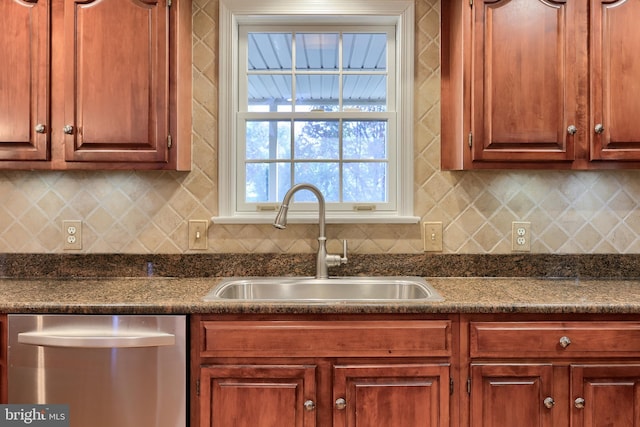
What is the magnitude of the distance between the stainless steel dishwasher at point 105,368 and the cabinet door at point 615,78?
174 centimetres

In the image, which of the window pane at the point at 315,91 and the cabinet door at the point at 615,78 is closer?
the cabinet door at the point at 615,78

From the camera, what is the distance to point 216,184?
2.09m

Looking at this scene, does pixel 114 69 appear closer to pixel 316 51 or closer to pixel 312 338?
pixel 316 51

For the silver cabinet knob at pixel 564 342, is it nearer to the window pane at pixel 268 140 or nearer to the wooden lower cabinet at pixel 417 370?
the wooden lower cabinet at pixel 417 370

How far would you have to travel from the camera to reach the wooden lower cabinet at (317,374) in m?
1.51

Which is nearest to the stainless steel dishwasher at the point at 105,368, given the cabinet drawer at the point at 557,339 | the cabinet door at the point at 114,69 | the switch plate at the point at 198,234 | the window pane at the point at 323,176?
the switch plate at the point at 198,234

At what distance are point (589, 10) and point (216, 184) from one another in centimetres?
171

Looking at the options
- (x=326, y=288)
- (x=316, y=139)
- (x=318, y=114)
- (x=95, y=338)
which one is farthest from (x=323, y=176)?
(x=95, y=338)

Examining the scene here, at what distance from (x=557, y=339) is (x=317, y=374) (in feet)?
2.69

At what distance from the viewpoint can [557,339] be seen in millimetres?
1521

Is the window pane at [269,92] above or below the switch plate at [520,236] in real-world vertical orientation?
above

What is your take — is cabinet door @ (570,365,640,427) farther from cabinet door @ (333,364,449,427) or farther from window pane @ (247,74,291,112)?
window pane @ (247,74,291,112)

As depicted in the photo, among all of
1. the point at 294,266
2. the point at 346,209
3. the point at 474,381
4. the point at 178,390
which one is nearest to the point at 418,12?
the point at 346,209

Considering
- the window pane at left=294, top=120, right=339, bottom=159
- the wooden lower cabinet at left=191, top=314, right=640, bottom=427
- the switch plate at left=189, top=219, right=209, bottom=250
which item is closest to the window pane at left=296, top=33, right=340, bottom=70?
the window pane at left=294, top=120, right=339, bottom=159
